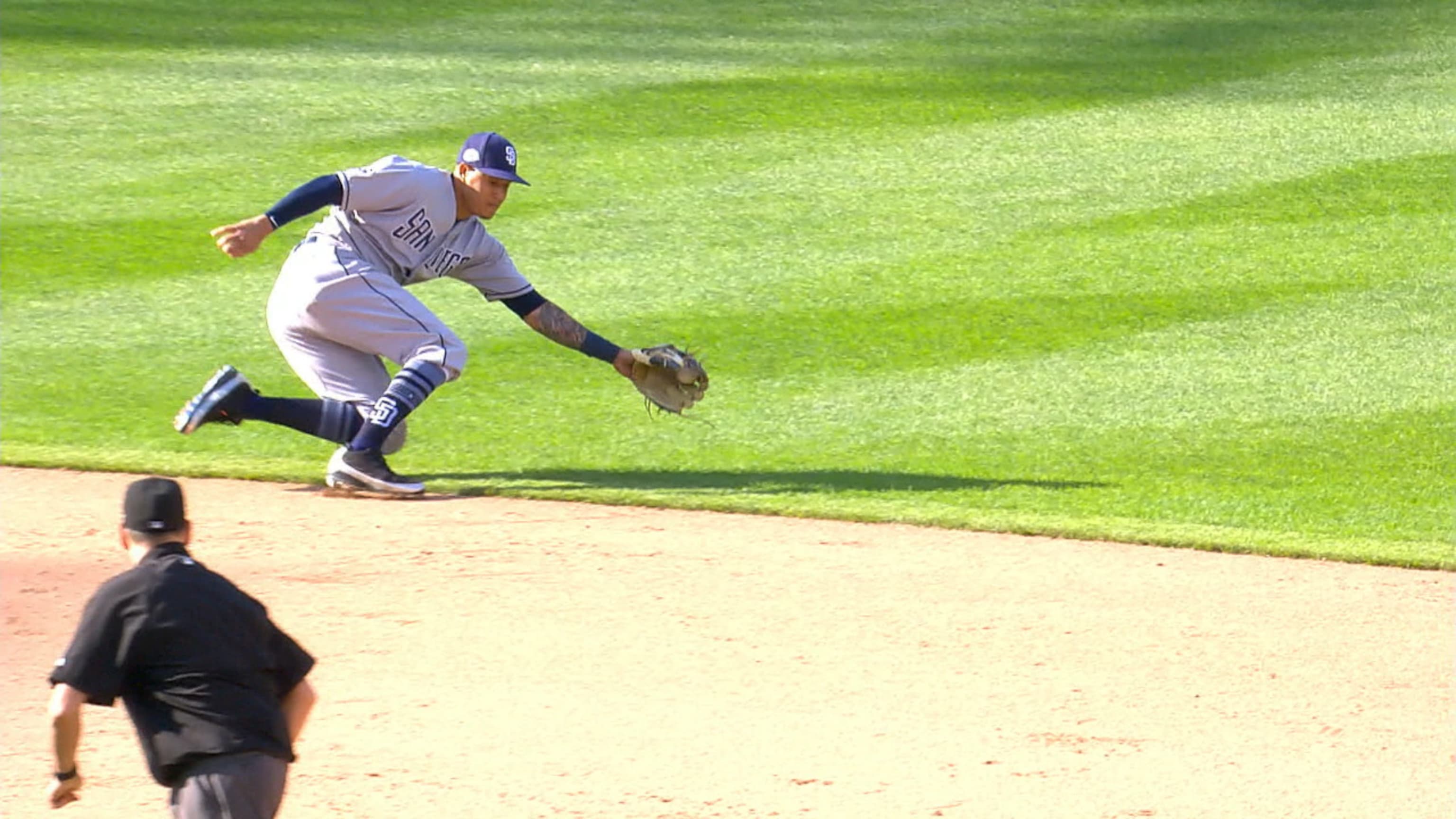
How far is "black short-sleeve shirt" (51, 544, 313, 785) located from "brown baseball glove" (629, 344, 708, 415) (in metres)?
4.22

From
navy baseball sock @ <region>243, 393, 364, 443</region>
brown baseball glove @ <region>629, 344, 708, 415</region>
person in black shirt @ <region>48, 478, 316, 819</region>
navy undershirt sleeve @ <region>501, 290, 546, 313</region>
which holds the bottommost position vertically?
person in black shirt @ <region>48, 478, 316, 819</region>

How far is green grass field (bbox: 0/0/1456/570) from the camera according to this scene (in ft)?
27.1

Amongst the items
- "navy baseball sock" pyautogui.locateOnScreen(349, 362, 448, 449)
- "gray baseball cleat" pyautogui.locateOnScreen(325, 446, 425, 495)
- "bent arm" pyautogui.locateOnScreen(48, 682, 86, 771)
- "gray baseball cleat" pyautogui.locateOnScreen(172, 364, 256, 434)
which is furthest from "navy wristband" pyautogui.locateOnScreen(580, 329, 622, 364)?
"bent arm" pyautogui.locateOnScreen(48, 682, 86, 771)

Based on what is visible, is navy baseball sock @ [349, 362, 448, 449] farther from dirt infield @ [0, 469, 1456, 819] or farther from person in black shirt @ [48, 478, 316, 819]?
person in black shirt @ [48, 478, 316, 819]

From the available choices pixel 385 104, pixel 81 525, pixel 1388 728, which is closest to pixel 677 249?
pixel 385 104

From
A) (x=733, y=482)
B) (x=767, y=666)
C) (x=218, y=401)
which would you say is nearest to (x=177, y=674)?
(x=767, y=666)

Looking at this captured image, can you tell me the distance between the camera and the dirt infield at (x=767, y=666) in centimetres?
501

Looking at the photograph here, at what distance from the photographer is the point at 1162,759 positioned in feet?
17.1

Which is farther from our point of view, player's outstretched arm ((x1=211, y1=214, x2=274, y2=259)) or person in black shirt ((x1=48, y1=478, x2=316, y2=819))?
player's outstretched arm ((x1=211, y1=214, x2=274, y2=259))

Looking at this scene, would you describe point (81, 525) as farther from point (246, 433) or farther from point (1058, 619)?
point (1058, 619)

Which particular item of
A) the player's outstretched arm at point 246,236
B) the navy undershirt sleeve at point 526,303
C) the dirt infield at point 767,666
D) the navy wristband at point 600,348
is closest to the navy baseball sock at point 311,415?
the dirt infield at point 767,666

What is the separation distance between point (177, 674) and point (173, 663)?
2 cm

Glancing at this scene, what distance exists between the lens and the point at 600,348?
8.15m

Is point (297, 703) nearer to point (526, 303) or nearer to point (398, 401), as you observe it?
point (398, 401)
